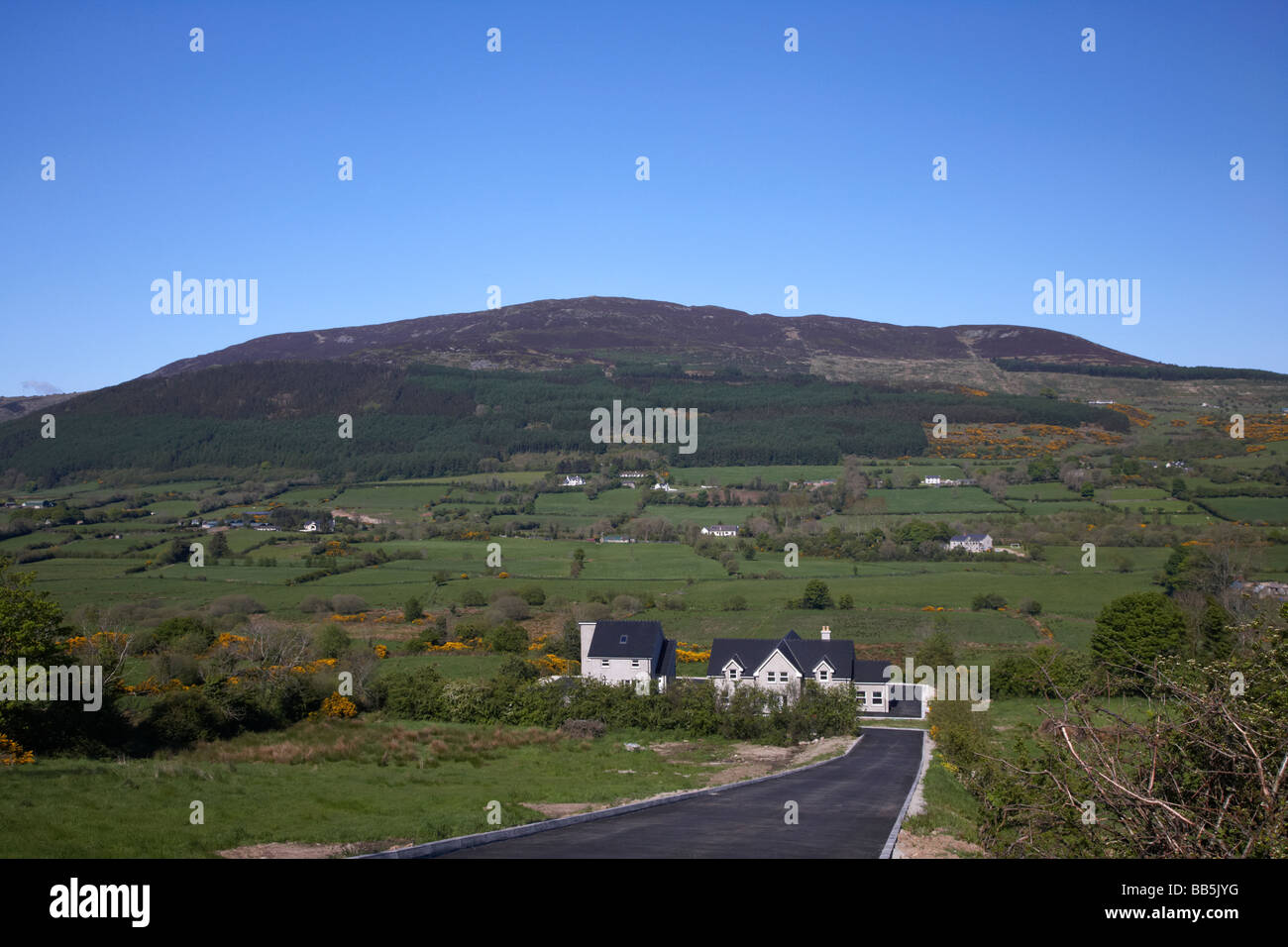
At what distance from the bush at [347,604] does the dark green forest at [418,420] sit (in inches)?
3052

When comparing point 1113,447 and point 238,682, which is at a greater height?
point 1113,447

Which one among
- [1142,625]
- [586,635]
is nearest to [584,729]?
[586,635]

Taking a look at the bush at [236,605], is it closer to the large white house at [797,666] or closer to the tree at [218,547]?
the tree at [218,547]

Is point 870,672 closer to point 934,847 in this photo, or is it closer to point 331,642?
point 331,642

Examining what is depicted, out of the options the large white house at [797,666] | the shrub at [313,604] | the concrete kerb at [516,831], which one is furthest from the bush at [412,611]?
the concrete kerb at [516,831]

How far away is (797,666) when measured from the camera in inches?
2084

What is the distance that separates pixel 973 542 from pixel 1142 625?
142 feet

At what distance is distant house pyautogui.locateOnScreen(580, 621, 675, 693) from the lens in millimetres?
52344

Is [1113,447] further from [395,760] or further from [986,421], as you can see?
[395,760]

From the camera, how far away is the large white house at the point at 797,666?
173ft

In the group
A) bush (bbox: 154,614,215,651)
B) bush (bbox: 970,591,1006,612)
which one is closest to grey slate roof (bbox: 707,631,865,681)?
bush (bbox: 970,591,1006,612)

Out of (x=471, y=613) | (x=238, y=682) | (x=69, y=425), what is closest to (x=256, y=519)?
(x=471, y=613)
